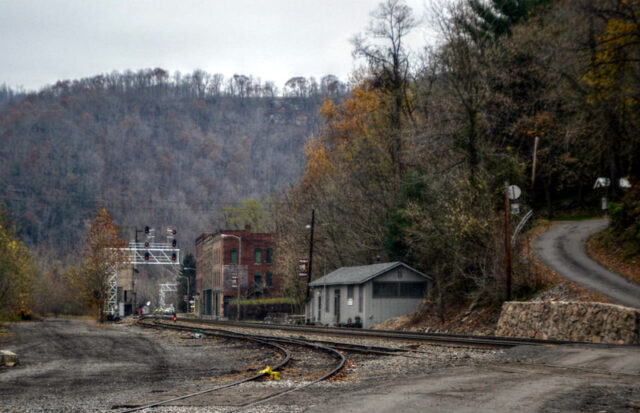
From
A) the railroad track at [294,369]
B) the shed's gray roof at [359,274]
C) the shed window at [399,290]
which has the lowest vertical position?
the railroad track at [294,369]

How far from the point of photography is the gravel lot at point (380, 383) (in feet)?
34.1

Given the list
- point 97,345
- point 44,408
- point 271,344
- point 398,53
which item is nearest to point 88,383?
point 44,408

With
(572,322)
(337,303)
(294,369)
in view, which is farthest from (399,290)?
(294,369)

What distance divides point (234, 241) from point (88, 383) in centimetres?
7498

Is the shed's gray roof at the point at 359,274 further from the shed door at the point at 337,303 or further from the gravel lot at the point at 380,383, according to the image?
the gravel lot at the point at 380,383

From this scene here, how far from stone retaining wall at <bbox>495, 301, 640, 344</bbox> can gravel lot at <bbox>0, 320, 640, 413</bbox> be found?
11.8ft

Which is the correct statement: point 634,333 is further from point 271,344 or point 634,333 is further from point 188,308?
point 188,308

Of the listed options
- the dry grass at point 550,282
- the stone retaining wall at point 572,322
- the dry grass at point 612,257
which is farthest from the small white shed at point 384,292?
→ the stone retaining wall at point 572,322

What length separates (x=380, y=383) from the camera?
518 inches

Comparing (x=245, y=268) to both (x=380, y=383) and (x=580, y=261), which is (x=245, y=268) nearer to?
(x=580, y=261)

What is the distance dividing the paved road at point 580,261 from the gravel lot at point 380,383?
1004 cm

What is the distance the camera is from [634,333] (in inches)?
793

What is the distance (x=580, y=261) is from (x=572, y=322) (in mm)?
11766

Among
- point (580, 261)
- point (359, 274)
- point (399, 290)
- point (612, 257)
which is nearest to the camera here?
point (612, 257)
